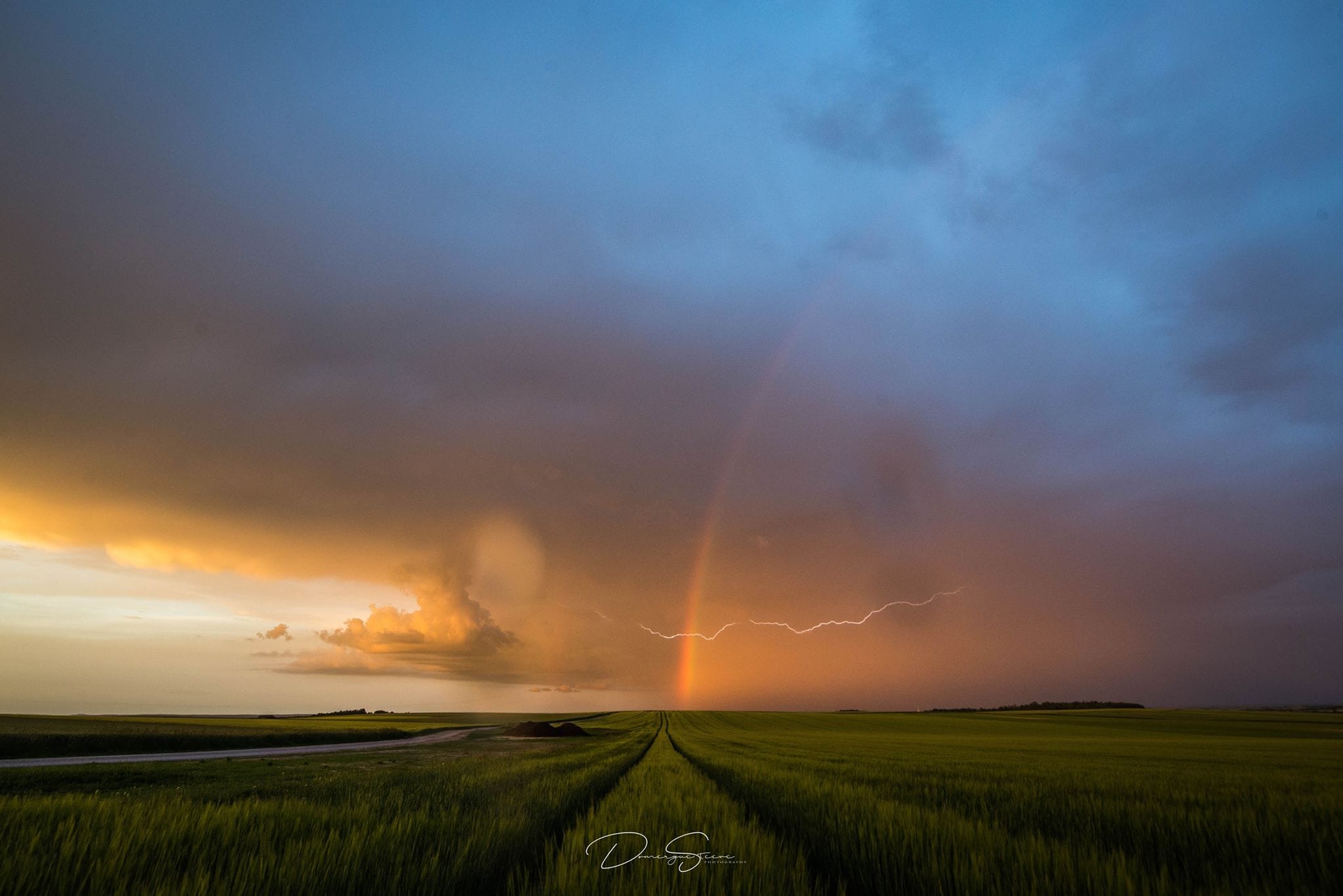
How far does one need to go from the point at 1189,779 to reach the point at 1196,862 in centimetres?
1307

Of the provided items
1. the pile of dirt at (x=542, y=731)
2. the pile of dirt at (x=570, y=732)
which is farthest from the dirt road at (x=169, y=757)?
the pile of dirt at (x=570, y=732)

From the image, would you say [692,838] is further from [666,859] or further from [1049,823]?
[1049,823]

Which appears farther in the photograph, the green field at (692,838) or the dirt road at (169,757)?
the dirt road at (169,757)

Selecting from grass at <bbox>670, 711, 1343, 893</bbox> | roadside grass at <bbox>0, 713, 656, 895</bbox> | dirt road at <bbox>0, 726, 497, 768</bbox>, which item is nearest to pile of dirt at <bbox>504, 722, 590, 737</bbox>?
dirt road at <bbox>0, 726, 497, 768</bbox>

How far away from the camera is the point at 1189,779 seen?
1464cm

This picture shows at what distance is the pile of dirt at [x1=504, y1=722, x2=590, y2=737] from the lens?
56.3 metres

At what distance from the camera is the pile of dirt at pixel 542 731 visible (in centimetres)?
5628

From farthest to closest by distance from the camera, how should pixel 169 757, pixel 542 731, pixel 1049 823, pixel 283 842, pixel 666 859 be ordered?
pixel 542 731, pixel 169 757, pixel 1049 823, pixel 666 859, pixel 283 842

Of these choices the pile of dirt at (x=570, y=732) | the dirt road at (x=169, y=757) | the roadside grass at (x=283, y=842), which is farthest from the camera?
the pile of dirt at (x=570, y=732)

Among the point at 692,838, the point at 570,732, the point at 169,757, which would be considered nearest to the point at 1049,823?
the point at 692,838

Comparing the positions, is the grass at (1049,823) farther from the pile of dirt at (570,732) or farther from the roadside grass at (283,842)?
the pile of dirt at (570,732)

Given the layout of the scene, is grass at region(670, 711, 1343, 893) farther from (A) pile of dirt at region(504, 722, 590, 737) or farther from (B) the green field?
(A) pile of dirt at region(504, 722, 590, 737)

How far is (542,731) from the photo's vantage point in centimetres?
5888

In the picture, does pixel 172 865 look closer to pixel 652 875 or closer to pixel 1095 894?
pixel 652 875
